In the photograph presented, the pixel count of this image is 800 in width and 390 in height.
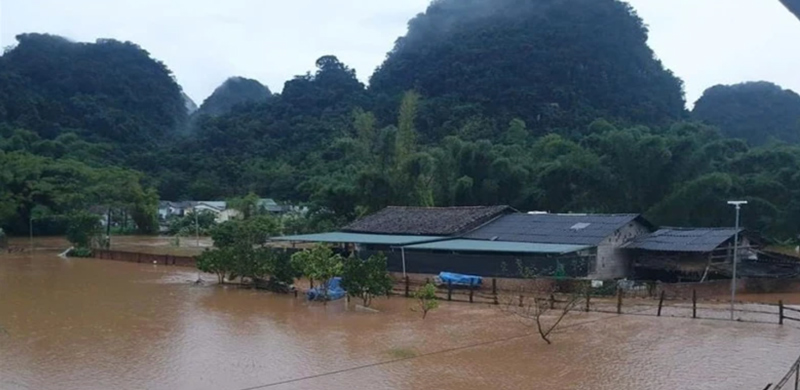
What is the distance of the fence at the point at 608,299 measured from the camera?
1809 centimetres

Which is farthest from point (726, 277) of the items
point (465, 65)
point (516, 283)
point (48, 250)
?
point (465, 65)

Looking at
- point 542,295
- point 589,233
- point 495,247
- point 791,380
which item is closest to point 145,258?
point 495,247

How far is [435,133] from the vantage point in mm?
57781

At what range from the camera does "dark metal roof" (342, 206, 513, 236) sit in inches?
1072

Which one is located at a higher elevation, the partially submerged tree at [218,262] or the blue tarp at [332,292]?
the partially submerged tree at [218,262]

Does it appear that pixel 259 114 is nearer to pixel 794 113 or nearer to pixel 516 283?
pixel 794 113

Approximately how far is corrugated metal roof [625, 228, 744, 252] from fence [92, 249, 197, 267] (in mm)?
18033

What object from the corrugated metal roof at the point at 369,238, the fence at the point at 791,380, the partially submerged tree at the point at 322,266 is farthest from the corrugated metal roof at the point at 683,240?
the fence at the point at 791,380

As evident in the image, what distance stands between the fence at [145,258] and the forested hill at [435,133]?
8.67m

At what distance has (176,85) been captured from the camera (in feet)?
304

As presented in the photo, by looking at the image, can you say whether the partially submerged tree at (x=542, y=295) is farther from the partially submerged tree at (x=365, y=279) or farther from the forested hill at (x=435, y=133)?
the forested hill at (x=435, y=133)

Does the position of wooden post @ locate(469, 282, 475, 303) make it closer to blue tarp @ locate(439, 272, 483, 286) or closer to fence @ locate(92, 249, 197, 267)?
blue tarp @ locate(439, 272, 483, 286)

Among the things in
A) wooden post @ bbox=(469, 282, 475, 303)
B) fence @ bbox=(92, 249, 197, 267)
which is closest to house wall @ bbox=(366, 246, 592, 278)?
wooden post @ bbox=(469, 282, 475, 303)

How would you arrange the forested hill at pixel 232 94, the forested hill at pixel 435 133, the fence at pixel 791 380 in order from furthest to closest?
1. the forested hill at pixel 232 94
2. the forested hill at pixel 435 133
3. the fence at pixel 791 380
